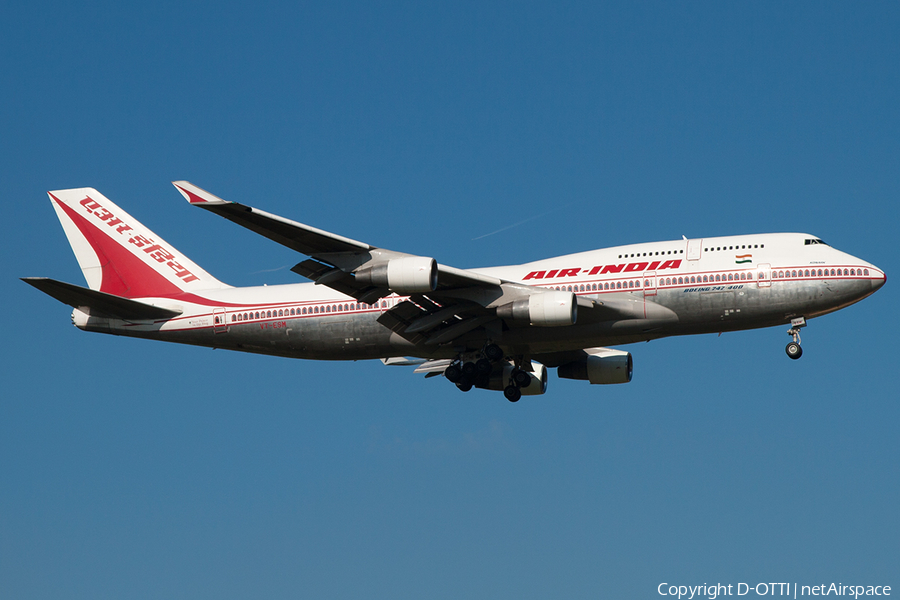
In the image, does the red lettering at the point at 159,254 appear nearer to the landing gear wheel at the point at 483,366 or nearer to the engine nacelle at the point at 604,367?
the landing gear wheel at the point at 483,366

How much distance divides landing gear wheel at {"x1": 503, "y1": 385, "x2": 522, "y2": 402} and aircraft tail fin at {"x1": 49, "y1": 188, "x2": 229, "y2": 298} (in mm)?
12152

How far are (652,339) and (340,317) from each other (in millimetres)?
11533

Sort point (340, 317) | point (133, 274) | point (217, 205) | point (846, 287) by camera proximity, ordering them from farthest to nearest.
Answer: point (133, 274), point (340, 317), point (846, 287), point (217, 205)

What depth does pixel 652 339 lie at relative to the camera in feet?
122

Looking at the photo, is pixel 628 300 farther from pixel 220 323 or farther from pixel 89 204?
pixel 89 204

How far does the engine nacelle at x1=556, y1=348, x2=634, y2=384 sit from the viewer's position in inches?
1702

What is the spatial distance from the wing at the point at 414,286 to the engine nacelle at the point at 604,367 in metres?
6.76

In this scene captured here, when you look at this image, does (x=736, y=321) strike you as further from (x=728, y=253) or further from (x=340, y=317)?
(x=340, y=317)

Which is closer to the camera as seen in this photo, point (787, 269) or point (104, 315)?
point (787, 269)

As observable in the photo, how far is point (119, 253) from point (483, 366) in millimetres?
16380

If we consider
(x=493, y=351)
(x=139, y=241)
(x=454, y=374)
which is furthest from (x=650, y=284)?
(x=139, y=241)

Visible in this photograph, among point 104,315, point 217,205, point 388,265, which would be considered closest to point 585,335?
point 388,265

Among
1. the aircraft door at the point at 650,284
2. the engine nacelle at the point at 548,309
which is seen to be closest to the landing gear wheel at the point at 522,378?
the engine nacelle at the point at 548,309

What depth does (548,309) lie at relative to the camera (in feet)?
115
